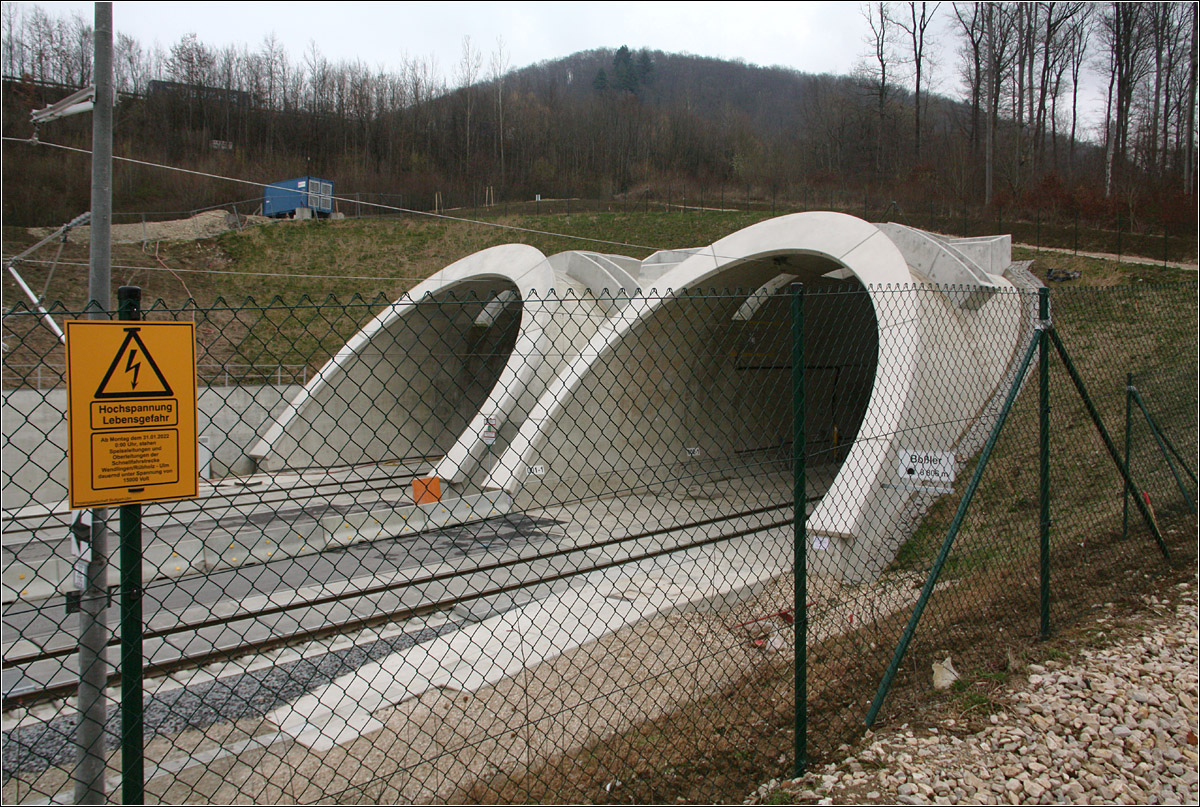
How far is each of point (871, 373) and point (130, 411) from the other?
2146 cm

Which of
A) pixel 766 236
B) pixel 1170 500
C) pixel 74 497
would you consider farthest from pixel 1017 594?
pixel 766 236

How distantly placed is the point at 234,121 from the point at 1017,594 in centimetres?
7100

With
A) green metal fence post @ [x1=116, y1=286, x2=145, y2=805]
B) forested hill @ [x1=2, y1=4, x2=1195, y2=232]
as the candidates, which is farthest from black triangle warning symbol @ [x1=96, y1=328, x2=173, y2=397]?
forested hill @ [x1=2, y1=4, x2=1195, y2=232]

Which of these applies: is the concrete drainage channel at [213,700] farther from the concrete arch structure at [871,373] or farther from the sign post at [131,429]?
the concrete arch structure at [871,373]

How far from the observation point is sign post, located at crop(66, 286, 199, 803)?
2.08 m

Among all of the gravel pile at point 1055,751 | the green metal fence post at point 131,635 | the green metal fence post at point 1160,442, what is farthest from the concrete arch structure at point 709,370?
the green metal fence post at point 131,635

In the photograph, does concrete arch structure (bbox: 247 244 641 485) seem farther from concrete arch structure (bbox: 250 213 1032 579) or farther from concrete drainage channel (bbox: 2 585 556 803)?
concrete drainage channel (bbox: 2 585 556 803)

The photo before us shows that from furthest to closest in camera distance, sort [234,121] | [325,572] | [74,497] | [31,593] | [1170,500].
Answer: [234,121], [325,572], [31,593], [1170,500], [74,497]

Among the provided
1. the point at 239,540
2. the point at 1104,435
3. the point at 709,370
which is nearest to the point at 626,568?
the point at 239,540

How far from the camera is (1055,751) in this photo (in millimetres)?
3629

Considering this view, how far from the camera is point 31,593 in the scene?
34.4 ft

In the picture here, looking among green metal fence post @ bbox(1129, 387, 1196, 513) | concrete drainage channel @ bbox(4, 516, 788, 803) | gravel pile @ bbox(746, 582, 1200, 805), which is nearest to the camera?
gravel pile @ bbox(746, 582, 1200, 805)

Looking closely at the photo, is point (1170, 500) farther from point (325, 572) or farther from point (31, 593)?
point (31, 593)

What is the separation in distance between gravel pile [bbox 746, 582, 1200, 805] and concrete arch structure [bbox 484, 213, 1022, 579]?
3.70 meters
